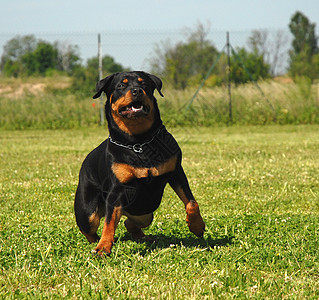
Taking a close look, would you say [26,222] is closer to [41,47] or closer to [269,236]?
[269,236]

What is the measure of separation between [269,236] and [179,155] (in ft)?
3.57

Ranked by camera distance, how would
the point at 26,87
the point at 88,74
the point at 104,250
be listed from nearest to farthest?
the point at 104,250 → the point at 88,74 → the point at 26,87

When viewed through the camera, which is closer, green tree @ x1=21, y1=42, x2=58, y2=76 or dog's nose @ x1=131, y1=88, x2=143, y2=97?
dog's nose @ x1=131, y1=88, x2=143, y2=97

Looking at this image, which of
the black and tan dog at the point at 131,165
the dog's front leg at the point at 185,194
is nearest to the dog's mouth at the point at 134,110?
the black and tan dog at the point at 131,165

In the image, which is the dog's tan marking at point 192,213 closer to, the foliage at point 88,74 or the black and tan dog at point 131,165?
the black and tan dog at point 131,165

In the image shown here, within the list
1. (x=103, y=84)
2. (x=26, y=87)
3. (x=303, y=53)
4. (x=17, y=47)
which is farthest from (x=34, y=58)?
(x=103, y=84)

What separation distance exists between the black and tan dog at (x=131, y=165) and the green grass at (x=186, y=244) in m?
0.28

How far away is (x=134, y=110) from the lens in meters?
3.60

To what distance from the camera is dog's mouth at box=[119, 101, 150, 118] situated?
3600 millimetres

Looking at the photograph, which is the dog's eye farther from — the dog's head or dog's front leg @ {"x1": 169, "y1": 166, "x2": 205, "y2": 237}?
dog's front leg @ {"x1": 169, "y1": 166, "x2": 205, "y2": 237}

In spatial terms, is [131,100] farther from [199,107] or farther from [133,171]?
[199,107]

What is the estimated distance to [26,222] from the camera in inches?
194

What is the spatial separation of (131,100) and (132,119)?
0.14m

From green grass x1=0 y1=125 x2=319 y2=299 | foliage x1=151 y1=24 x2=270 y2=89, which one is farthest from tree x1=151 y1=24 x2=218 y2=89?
green grass x1=0 y1=125 x2=319 y2=299
